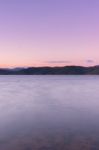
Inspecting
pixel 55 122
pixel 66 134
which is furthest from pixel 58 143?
pixel 55 122

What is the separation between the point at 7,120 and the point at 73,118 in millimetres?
4986

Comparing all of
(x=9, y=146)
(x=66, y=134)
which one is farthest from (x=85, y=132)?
(x=9, y=146)

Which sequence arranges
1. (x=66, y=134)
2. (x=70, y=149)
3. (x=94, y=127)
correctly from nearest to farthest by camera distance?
(x=70, y=149) < (x=66, y=134) < (x=94, y=127)

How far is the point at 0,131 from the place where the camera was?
13.8 metres

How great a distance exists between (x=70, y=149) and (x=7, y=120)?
8231 mm

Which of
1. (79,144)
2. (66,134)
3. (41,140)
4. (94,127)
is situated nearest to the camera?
(79,144)

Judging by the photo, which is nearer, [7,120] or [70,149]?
[70,149]

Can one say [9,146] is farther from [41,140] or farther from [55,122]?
[55,122]

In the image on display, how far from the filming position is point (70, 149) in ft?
33.8

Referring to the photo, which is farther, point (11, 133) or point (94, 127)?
point (94, 127)

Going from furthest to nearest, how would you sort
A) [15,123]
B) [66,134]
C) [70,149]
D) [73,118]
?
[73,118] < [15,123] < [66,134] < [70,149]

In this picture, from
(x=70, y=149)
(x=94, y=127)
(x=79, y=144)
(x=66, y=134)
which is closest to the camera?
(x=70, y=149)

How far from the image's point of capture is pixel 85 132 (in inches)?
533

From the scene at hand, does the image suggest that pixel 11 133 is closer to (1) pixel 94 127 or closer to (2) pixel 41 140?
(2) pixel 41 140
